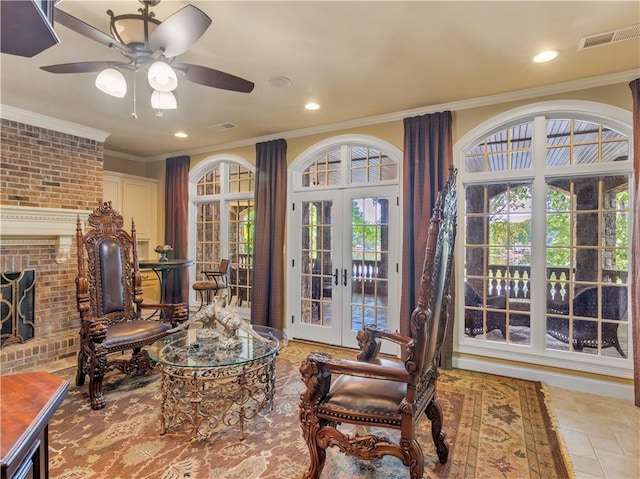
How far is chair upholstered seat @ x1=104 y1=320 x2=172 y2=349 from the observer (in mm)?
2875

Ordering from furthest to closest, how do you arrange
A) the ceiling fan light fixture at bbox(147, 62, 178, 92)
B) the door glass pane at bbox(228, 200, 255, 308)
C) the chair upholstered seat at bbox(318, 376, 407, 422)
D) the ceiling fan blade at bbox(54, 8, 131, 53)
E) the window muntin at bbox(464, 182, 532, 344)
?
the door glass pane at bbox(228, 200, 255, 308)
the window muntin at bbox(464, 182, 532, 344)
the ceiling fan light fixture at bbox(147, 62, 178, 92)
the chair upholstered seat at bbox(318, 376, 407, 422)
the ceiling fan blade at bbox(54, 8, 131, 53)

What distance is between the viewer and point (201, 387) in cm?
265

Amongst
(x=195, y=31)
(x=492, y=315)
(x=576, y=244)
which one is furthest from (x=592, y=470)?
(x=195, y=31)

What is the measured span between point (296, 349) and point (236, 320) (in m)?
1.64

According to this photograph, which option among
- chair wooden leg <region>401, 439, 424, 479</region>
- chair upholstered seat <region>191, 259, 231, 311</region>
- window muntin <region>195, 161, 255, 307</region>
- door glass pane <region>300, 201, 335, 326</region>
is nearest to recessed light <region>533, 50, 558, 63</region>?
door glass pane <region>300, 201, 335, 326</region>

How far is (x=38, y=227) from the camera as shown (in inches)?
148

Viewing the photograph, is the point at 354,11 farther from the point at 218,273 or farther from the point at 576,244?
the point at 218,273

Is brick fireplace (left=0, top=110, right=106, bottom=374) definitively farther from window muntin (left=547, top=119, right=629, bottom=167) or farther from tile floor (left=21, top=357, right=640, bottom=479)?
window muntin (left=547, top=119, right=629, bottom=167)

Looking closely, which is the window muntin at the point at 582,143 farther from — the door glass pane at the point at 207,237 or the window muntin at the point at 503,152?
the door glass pane at the point at 207,237

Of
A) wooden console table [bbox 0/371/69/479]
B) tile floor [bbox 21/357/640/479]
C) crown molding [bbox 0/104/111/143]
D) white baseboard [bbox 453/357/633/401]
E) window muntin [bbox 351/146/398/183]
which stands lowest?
tile floor [bbox 21/357/640/479]

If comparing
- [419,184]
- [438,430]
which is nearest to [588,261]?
[419,184]

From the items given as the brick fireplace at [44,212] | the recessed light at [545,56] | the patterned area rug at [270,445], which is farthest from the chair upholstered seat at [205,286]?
the recessed light at [545,56]

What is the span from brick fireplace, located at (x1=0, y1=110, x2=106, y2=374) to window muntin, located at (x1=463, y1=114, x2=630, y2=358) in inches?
185

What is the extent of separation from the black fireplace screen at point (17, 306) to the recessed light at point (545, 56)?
18.0 ft
